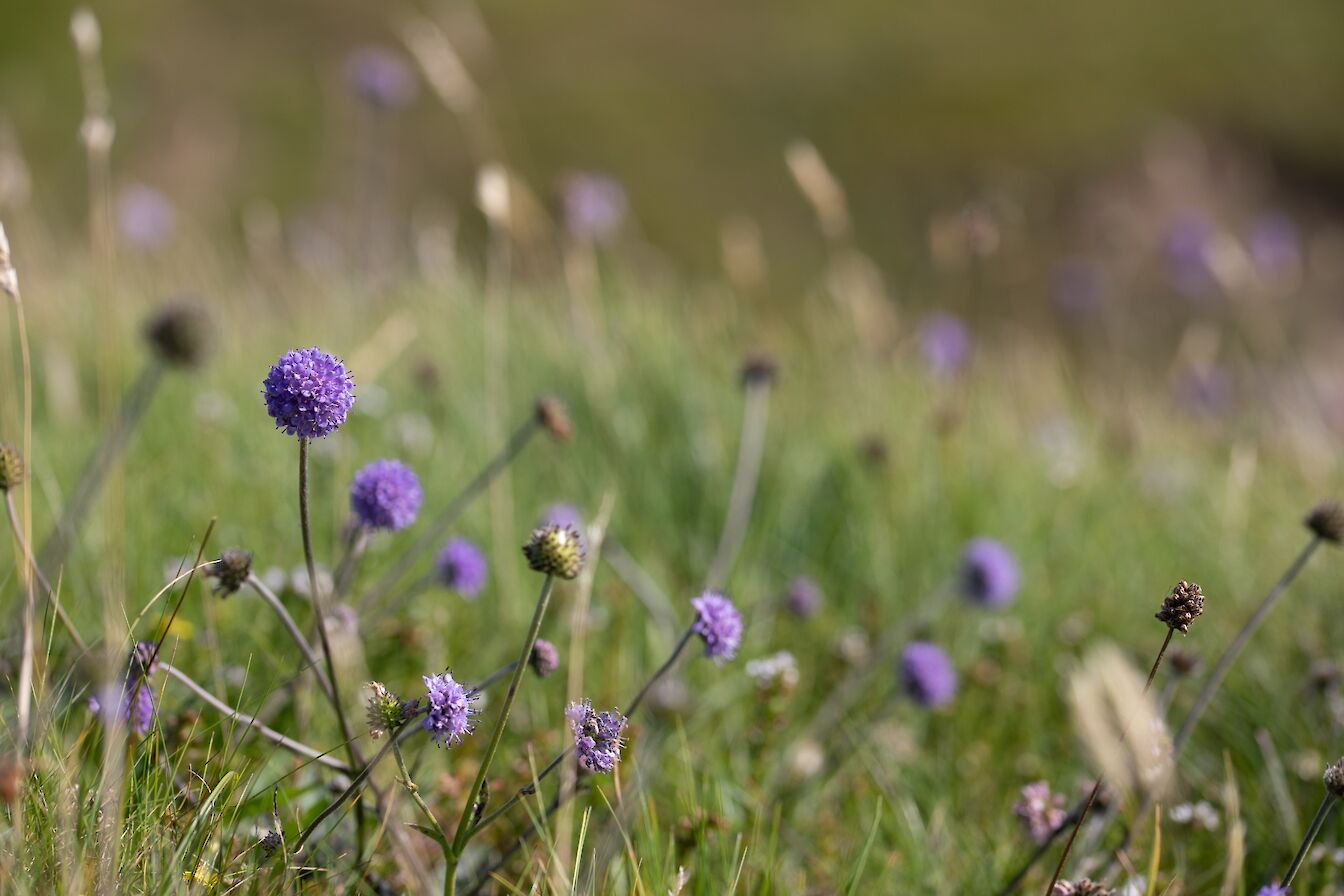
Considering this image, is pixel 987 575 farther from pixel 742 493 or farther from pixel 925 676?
pixel 742 493

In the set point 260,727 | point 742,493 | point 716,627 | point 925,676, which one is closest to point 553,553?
point 716,627

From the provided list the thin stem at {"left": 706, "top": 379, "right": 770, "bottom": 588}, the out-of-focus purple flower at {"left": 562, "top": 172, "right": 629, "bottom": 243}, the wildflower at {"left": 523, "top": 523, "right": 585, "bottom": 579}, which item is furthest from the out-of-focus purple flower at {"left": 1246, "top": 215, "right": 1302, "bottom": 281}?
the wildflower at {"left": 523, "top": 523, "right": 585, "bottom": 579}

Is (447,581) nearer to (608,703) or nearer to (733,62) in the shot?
(608,703)

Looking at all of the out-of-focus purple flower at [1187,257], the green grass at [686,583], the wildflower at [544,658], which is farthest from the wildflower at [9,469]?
the out-of-focus purple flower at [1187,257]

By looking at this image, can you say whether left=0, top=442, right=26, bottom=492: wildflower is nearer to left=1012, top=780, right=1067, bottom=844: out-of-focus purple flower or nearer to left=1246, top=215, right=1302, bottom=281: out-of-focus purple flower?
left=1012, top=780, right=1067, bottom=844: out-of-focus purple flower

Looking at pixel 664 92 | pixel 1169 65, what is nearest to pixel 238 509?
pixel 664 92
